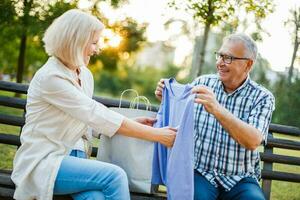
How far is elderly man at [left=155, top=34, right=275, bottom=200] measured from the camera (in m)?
3.18

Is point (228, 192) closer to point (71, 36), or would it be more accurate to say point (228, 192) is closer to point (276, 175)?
point (276, 175)

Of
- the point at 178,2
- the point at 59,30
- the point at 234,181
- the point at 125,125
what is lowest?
the point at 234,181

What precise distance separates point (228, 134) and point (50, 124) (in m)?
1.13

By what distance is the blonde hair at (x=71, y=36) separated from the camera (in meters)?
2.76

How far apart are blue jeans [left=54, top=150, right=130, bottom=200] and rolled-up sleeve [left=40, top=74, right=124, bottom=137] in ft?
0.77

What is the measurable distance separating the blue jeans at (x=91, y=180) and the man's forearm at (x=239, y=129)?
0.64 metres

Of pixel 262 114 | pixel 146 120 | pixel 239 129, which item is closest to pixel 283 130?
pixel 262 114

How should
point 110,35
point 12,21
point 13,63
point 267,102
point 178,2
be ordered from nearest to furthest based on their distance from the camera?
point 267,102 → point 178,2 → point 12,21 → point 110,35 → point 13,63

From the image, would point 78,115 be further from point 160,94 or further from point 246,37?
point 246,37

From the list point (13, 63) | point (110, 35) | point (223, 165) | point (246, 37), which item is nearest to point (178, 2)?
point (110, 35)

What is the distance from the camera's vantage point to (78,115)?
2.77m

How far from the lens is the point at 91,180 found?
9.00ft

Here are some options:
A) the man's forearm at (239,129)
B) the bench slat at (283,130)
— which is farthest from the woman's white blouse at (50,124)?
the bench slat at (283,130)

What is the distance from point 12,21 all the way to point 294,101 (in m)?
3.25
